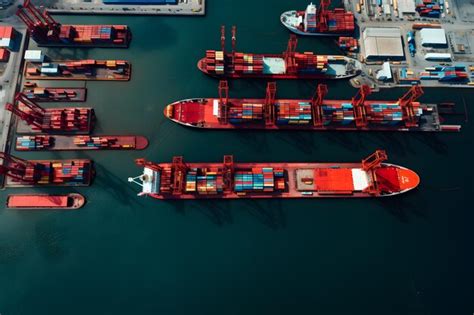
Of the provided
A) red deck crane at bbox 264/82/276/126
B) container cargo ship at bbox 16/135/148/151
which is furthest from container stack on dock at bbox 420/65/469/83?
container cargo ship at bbox 16/135/148/151

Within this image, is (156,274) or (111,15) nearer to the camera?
(156,274)

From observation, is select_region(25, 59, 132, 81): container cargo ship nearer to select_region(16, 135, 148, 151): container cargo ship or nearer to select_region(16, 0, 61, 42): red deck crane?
select_region(16, 0, 61, 42): red deck crane

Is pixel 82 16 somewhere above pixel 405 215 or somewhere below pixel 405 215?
above

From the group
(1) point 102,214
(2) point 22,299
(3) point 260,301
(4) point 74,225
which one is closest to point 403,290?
(3) point 260,301

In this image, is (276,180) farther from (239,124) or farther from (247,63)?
(247,63)

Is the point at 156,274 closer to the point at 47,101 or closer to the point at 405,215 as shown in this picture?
the point at 47,101

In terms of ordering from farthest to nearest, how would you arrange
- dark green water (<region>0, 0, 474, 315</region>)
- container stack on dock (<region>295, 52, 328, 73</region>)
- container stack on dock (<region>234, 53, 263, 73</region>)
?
container stack on dock (<region>234, 53, 263, 73</region>), container stack on dock (<region>295, 52, 328, 73</region>), dark green water (<region>0, 0, 474, 315</region>)

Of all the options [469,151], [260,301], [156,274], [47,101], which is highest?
[47,101]

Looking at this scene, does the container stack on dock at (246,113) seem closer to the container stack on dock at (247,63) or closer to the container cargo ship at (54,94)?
the container stack on dock at (247,63)
